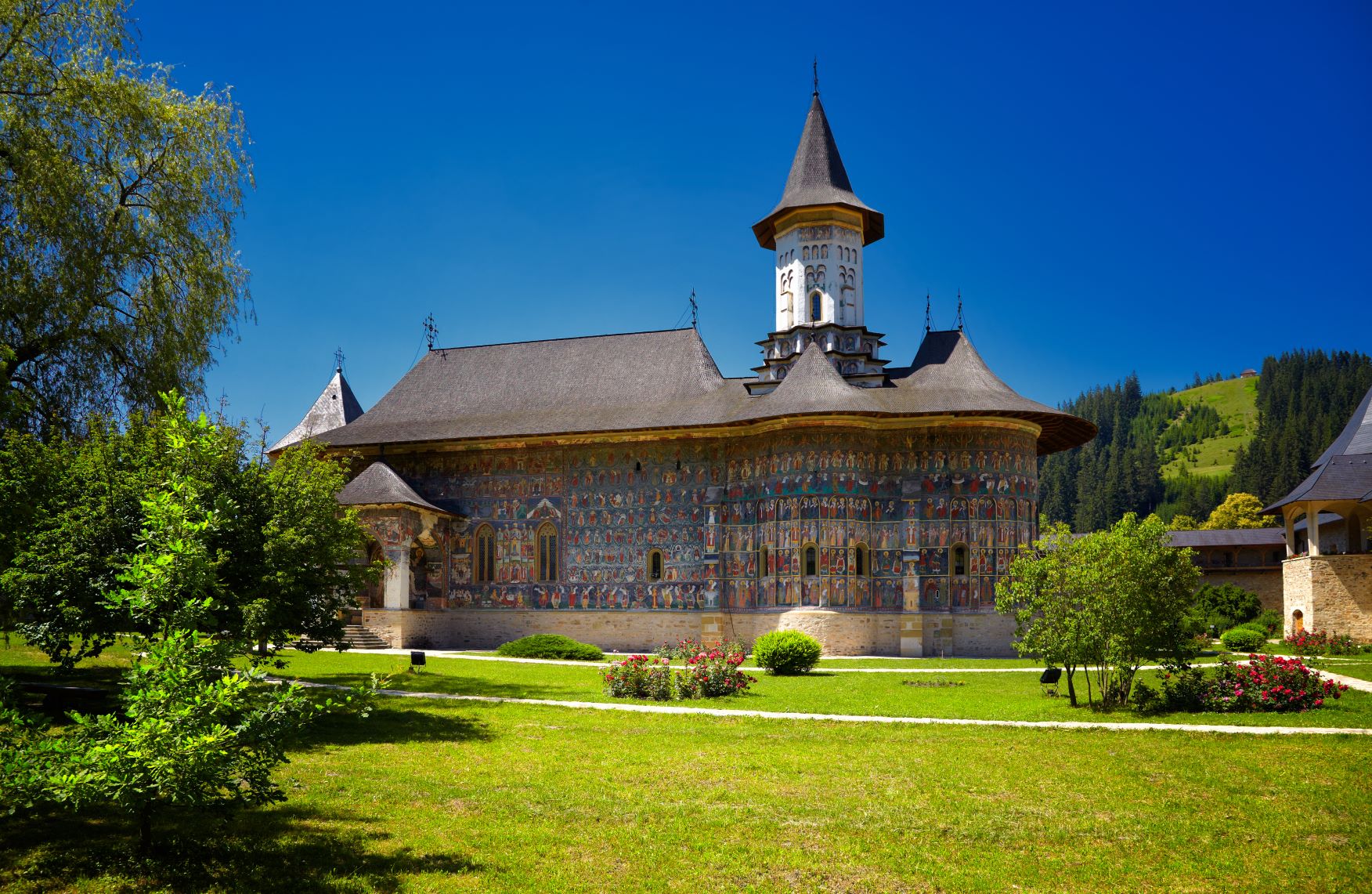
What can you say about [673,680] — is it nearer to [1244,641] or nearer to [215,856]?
[215,856]

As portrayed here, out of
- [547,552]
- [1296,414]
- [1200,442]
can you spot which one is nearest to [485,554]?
[547,552]

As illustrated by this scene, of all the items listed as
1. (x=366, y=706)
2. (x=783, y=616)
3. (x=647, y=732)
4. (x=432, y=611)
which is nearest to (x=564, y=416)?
(x=432, y=611)

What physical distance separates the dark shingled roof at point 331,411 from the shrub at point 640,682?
2480 centimetres

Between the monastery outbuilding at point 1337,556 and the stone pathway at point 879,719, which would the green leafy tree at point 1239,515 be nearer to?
the monastery outbuilding at point 1337,556

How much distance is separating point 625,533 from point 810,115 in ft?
58.7

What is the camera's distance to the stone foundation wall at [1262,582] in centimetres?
4981

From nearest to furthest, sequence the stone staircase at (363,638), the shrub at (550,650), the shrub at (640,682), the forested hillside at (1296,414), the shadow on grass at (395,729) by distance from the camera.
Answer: the shadow on grass at (395,729), the shrub at (640,682), the shrub at (550,650), the stone staircase at (363,638), the forested hillside at (1296,414)

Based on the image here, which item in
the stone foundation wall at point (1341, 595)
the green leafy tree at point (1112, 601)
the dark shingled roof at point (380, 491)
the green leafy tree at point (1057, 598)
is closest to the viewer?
the green leafy tree at point (1112, 601)

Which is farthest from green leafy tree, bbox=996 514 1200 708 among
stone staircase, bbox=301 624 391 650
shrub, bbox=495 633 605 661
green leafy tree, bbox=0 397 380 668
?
stone staircase, bbox=301 624 391 650

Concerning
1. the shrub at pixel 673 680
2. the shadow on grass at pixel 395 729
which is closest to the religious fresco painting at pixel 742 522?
the shrub at pixel 673 680

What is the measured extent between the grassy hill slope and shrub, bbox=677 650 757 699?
124m

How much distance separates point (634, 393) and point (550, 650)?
33.5 ft

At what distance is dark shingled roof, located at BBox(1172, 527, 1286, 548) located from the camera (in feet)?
174

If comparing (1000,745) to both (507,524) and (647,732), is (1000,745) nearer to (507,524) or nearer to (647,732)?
(647,732)
